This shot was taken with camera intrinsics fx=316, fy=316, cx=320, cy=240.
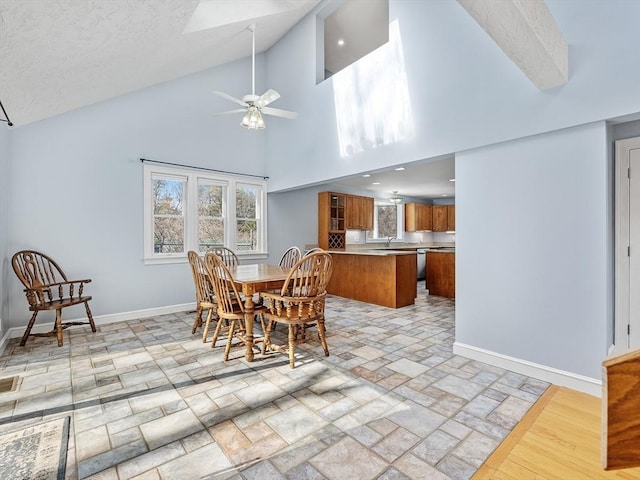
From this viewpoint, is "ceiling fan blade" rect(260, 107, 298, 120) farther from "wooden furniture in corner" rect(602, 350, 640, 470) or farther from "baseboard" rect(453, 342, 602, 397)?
"wooden furniture in corner" rect(602, 350, 640, 470)

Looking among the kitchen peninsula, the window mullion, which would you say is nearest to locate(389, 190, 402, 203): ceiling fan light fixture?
the kitchen peninsula

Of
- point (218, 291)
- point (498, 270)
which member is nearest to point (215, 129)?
point (218, 291)

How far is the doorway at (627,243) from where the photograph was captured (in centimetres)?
230

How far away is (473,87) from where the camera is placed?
2.81 meters

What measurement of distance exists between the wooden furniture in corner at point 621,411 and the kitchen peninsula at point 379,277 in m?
4.38

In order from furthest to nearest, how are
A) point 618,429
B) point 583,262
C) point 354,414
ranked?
point 583,262
point 354,414
point 618,429

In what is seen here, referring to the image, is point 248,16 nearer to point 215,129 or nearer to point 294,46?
point 294,46

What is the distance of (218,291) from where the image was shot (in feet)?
9.58

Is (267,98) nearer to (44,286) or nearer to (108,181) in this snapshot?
(108,181)

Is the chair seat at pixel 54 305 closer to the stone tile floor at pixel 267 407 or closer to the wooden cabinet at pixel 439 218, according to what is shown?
the stone tile floor at pixel 267 407

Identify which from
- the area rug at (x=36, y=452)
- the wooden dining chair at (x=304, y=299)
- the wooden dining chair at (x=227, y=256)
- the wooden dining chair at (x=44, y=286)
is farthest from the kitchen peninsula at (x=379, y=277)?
the area rug at (x=36, y=452)

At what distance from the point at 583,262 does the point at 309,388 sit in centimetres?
220

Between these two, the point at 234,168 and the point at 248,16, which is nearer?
the point at 248,16

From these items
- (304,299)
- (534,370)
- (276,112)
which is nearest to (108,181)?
(276,112)
